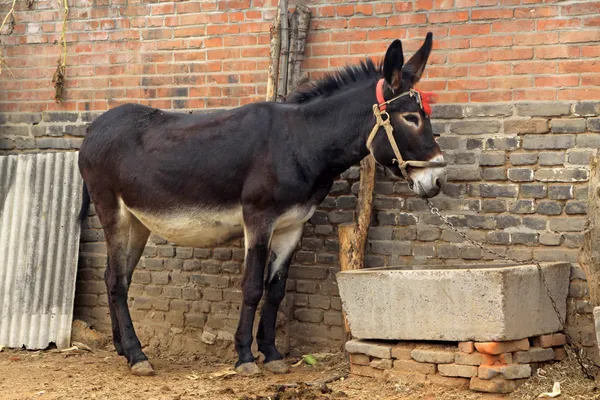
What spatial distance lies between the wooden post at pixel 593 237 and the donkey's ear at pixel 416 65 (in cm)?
131

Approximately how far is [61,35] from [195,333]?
284cm

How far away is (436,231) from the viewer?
21.9 ft

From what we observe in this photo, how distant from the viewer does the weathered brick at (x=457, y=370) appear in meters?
5.65

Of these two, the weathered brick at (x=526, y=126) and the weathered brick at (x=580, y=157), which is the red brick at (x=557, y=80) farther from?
the weathered brick at (x=580, y=157)

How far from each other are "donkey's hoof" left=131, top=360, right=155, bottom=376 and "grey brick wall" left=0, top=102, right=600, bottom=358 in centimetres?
89

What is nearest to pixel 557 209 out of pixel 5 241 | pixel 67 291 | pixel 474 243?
pixel 474 243

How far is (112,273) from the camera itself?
6.96 metres

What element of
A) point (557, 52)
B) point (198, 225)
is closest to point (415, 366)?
point (198, 225)

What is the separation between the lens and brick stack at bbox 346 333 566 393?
5621 mm

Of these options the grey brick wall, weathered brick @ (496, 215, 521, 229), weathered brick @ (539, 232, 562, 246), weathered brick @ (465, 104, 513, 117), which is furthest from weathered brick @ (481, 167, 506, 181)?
weathered brick @ (539, 232, 562, 246)

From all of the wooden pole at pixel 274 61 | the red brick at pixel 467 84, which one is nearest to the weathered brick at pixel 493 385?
the red brick at pixel 467 84

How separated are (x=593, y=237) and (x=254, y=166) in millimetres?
2267

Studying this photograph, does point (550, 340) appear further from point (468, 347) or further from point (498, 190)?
point (498, 190)

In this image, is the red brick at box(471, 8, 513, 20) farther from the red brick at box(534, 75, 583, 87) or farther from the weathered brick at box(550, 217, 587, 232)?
the weathered brick at box(550, 217, 587, 232)
